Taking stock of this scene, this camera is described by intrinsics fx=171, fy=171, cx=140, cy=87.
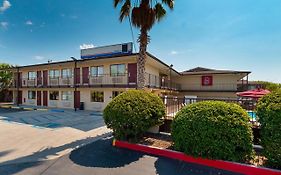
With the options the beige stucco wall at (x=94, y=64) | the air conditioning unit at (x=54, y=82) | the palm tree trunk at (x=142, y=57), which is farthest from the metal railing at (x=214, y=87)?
the air conditioning unit at (x=54, y=82)

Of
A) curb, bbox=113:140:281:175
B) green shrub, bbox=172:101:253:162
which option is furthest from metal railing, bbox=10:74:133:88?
green shrub, bbox=172:101:253:162

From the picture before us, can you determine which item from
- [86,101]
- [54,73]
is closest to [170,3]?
[86,101]

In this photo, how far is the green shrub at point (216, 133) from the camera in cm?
528

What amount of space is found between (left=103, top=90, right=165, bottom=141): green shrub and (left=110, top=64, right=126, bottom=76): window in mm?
11616

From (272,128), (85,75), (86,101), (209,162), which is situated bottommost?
(209,162)

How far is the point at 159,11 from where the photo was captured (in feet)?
37.0

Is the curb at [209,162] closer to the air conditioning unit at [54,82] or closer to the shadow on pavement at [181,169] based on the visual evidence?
the shadow on pavement at [181,169]

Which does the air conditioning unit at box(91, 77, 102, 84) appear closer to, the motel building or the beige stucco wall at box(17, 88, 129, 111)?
the motel building

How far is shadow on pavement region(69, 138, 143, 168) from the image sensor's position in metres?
5.91

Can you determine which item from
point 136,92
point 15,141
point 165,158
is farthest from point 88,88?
point 165,158

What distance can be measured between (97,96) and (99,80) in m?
2.22

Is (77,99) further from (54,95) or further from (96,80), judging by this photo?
(54,95)

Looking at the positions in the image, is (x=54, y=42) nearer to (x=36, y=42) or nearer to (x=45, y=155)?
(x=36, y=42)

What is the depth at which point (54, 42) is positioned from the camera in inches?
760
